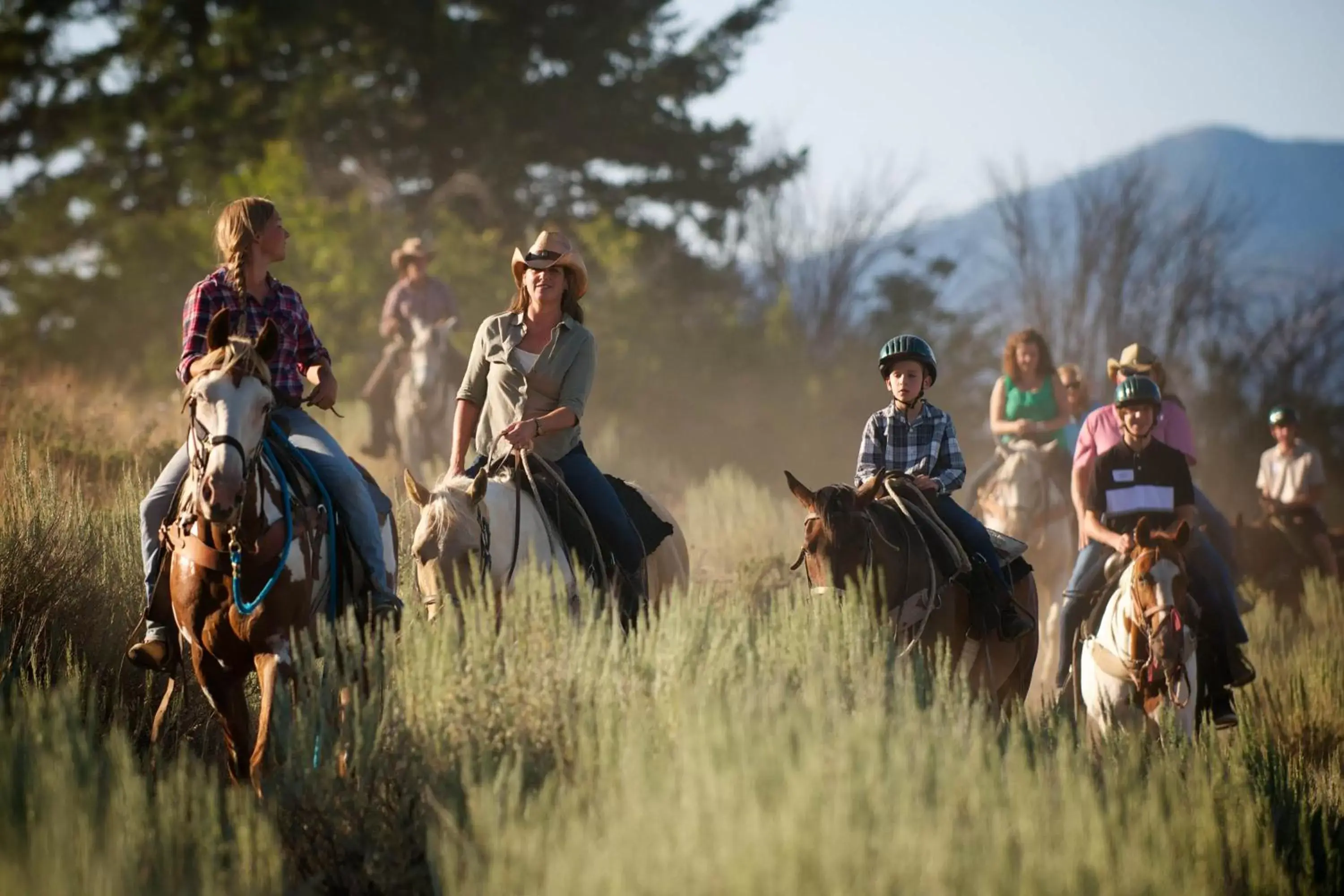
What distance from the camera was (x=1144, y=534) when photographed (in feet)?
31.6

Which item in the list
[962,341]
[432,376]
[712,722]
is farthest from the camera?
[962,341]

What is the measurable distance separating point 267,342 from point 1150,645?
17.7 feet

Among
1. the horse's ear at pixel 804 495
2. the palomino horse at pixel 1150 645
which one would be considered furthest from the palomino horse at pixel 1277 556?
the horse's ear at pixel 804 495

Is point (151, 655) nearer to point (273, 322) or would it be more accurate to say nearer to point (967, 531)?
point (273, 322)

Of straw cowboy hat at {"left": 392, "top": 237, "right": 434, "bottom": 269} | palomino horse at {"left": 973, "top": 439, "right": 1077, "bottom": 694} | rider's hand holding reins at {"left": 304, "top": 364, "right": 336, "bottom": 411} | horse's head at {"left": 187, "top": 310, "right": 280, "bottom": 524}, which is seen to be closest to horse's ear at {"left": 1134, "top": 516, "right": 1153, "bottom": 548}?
rider's hand holding reins at {"left": 304, "top": 364, "right": 336, "bottom": 411}

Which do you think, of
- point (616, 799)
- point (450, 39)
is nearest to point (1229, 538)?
point (616, 799)

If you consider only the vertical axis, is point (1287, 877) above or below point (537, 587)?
below

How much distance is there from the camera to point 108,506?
1162 centimetres

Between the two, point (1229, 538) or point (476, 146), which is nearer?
point (1229, 538)

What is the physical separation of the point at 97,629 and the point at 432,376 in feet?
30.8

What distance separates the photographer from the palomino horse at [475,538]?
7.75 meters

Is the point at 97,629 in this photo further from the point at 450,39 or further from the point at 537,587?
the point at 450,39

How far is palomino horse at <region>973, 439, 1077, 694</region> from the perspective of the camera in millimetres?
15320

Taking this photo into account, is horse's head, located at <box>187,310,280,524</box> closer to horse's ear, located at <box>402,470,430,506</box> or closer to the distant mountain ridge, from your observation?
horse's ear, located at <box>402,470,430,506</box>
